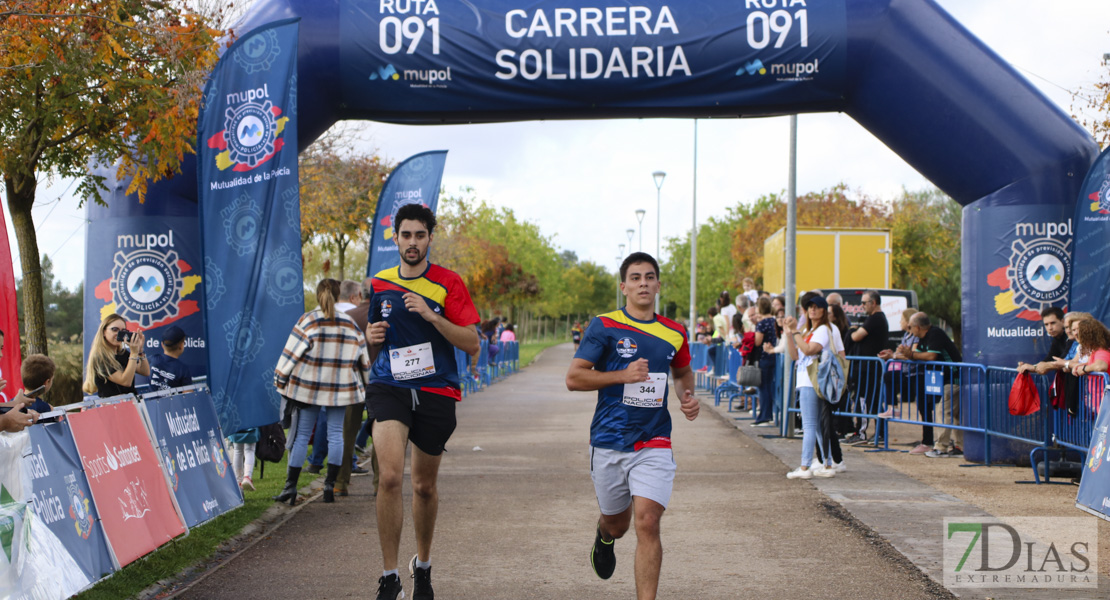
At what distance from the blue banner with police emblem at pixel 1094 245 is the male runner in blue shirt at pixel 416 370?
21.7 ft

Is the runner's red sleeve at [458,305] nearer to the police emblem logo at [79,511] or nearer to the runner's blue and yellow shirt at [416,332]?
the runner's blue and yellow shirt at [416,332]

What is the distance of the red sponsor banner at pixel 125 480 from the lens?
5.70 m

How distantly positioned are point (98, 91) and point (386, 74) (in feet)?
8.43

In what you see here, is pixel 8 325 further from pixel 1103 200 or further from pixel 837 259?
pixel 837 259

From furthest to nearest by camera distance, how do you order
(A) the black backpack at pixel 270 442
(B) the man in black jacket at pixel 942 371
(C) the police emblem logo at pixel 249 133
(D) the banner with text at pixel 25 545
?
1. (B) the man in black jacket at pixel 942 371
2. (A) the black backpack at pixel 270 442
3. (C) the police emblem logo at pixel 249 133
4. (D) the banner with text at pixel 25 545

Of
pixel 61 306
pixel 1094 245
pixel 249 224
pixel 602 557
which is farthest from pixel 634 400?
pixel 61 306

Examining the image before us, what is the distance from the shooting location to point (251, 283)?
806cm

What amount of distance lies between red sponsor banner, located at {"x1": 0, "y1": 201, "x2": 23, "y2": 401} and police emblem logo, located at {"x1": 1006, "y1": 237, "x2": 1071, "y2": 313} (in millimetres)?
8937

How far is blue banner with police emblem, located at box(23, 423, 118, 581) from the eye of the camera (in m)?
5.05

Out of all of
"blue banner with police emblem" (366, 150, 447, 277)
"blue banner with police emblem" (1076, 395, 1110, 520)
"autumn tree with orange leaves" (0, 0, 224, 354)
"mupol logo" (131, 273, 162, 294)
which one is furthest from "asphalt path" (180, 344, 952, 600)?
"blue banner with police emblem" (366, 150, 447, 277)

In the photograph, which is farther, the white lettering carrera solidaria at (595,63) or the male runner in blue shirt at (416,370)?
the white lettering carrera solidaria at (595,63)

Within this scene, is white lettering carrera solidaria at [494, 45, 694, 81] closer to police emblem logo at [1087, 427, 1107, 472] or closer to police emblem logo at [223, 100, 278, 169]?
police emblem logo at [223, 100, 278, 169]

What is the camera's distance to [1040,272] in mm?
10430

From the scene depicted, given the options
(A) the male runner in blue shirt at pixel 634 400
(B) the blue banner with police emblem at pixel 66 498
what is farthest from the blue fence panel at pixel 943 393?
(B) the blue banner with police emblem at pixel 66 498
